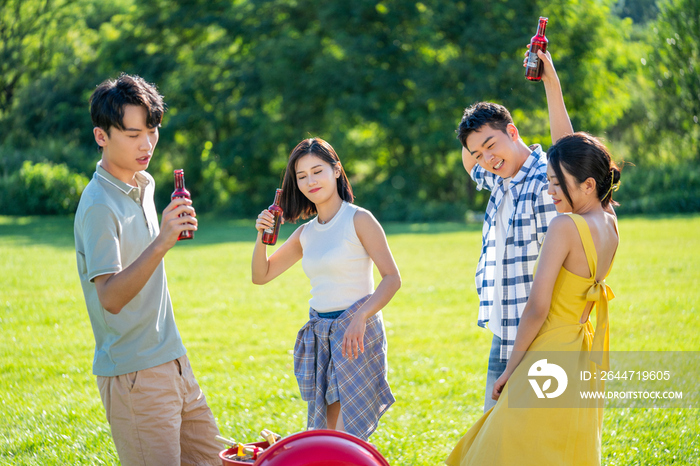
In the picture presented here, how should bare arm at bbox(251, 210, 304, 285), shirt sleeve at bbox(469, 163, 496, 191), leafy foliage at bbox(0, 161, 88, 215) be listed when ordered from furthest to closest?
1. leafy foliage at bbox(0, 161, 88, 215)
2. shirt sleeve at bbox(469, 163, 496, 191)
3. bare arm at bbox(251, 210, 304, 285)

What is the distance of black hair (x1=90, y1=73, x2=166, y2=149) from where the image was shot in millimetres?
3025

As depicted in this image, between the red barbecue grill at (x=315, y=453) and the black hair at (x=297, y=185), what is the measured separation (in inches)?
65.1

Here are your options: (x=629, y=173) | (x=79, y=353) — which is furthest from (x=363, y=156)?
(x=79, y=353)

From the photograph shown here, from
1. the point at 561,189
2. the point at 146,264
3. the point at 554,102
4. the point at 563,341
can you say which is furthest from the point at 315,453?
the point at 554,102

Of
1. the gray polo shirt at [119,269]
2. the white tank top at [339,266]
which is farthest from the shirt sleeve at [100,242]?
the white tank top at [339,266]

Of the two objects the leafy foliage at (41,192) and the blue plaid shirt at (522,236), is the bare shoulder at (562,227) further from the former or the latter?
the leafy foliage at (41,192)

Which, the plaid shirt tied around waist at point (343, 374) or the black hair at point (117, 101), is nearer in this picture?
the black hair at point (117, 101)

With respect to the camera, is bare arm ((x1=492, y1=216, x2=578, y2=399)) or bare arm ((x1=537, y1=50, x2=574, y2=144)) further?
bare arm ((x1=537, y1=50, x2=574, y2=144))

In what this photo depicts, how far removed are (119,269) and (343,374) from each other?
1.25 metres

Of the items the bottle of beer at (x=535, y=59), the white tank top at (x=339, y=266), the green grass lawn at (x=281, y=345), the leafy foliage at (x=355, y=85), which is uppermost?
the leafy foliage at (x=355, y=85)

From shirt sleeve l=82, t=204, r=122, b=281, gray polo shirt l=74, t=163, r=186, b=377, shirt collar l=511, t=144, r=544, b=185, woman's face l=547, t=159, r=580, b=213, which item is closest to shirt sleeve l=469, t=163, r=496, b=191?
shirt collar l=511, t=144, r=544, b=185

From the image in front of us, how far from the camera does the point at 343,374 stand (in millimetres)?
3432

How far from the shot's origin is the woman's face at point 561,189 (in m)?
3.08

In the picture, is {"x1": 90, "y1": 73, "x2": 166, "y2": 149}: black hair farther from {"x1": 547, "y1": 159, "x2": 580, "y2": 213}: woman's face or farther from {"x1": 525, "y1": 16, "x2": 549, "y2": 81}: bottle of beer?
{"x1": 525, "y1": 16, "x2": 549, "y2": 81}: bottle of beer
